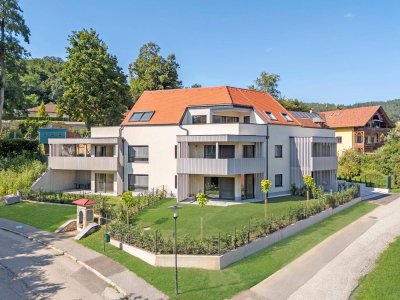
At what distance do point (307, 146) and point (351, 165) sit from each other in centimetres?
1682

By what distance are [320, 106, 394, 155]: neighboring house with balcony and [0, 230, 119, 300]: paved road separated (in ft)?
140

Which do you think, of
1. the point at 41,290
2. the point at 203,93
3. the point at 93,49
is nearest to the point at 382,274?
the point at 41,290

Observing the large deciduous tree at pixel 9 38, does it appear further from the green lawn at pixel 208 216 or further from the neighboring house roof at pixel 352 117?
the neighboring house roof at pixel 352 117

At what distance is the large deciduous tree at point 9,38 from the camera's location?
3559 centimetres

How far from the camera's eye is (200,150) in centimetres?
2967

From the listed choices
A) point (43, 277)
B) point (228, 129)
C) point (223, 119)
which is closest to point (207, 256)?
point (43, 277)

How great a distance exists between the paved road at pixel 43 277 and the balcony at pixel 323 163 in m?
22.3

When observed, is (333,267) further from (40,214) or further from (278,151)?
(40,214)

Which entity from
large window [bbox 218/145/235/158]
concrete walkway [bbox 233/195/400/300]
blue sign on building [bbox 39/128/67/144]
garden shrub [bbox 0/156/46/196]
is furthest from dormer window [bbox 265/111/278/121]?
blue sign on building [bbox 39/128/67/144]

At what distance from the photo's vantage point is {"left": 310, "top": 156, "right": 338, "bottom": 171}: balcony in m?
31.2

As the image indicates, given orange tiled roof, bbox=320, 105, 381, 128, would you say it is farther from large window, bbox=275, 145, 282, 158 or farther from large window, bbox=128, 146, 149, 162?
large window, bbox=128, 146, 149, 162

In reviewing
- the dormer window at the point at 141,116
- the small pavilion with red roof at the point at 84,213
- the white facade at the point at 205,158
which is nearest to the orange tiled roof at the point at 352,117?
the white facade at the point at 205,158

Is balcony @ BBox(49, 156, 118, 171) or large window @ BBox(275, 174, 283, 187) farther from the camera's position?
balcony @ BBox(49, 156, 118, 171)

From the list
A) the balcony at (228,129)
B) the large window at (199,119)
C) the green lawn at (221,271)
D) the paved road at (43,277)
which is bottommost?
the paved road at (43,277)
